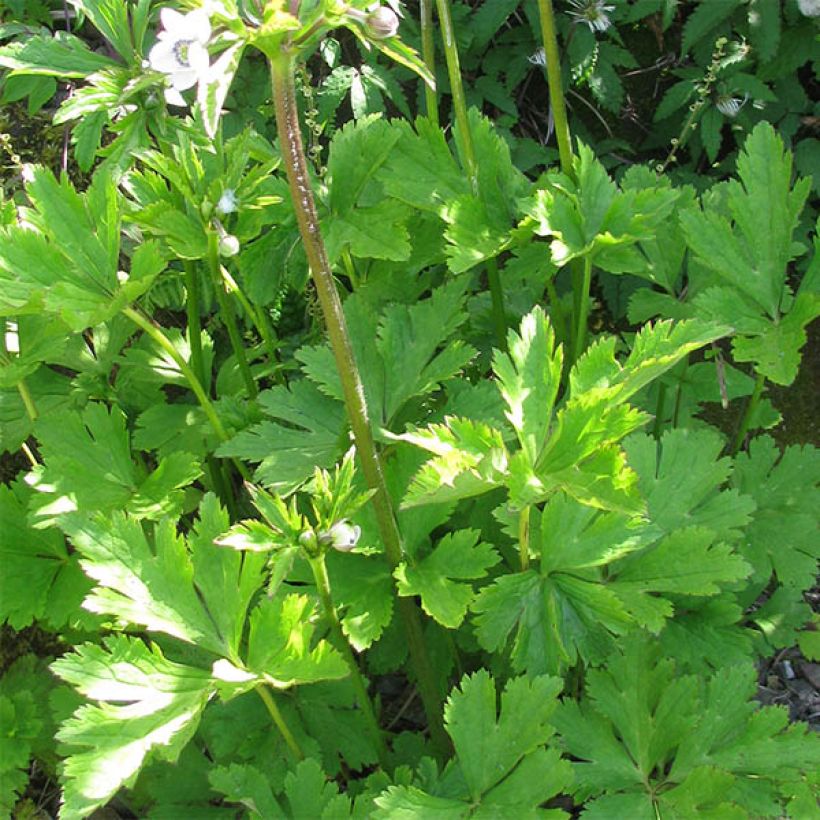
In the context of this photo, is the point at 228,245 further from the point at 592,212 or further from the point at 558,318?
the point at 558,318

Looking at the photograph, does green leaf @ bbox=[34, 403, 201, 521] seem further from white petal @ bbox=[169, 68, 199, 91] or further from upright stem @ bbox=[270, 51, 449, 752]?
white petal @ bbox=[169, 68, 199, 91]

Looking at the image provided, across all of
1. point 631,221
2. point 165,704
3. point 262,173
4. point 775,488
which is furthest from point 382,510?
point 775,488

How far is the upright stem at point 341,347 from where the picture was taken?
1342 mm

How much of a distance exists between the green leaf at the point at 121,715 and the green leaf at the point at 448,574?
0.41m

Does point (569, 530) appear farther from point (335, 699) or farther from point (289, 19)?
point (289, 19)

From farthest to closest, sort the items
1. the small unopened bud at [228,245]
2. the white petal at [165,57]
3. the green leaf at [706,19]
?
the green leaf at [706,19], the small unopened bud at [228,245], the white petal at [165,57]

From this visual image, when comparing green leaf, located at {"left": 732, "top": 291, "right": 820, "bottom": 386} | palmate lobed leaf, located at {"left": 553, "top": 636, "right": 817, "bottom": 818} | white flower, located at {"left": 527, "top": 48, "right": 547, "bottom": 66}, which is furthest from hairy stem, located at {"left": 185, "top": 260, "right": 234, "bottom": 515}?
white flower, located at {"left": 527, "top": 48, "right": 547, "bottom": 66}

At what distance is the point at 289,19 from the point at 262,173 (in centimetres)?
72

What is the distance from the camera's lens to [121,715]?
1554 mm

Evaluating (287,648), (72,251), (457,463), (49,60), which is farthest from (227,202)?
(287,648)

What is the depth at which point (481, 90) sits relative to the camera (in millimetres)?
3014

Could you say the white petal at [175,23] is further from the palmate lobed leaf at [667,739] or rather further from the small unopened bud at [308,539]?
the palmate lobed leaf at [667,739]

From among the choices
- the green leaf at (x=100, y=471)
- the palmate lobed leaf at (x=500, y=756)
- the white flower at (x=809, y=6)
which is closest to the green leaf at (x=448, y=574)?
the palmate lobed leaf at (x=500, y=756)

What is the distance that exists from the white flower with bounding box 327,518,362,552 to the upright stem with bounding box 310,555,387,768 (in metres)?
0.06
